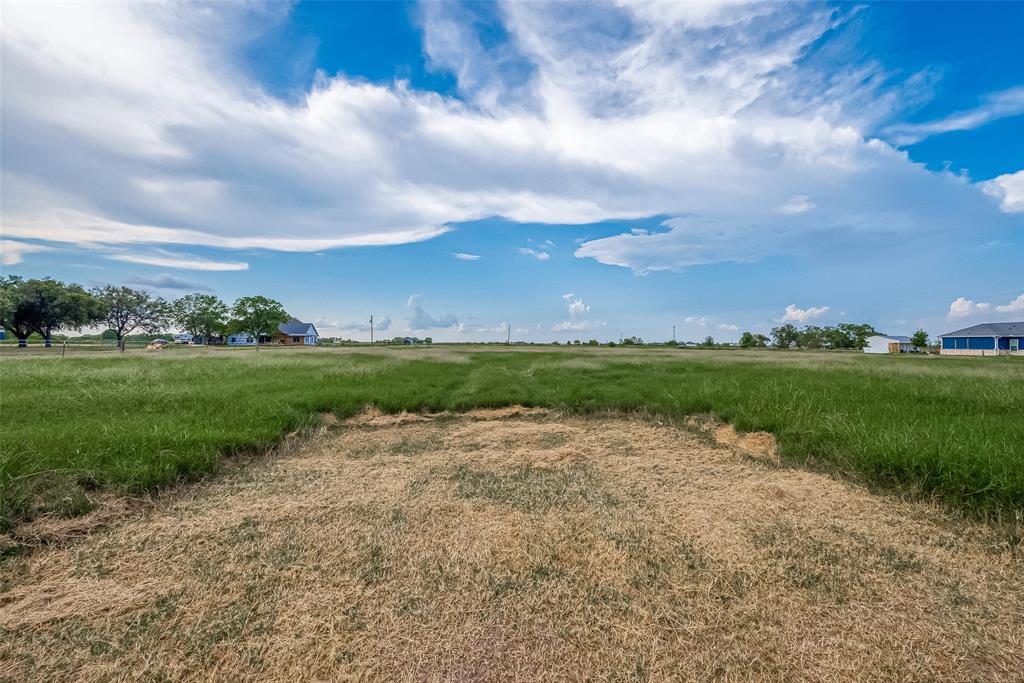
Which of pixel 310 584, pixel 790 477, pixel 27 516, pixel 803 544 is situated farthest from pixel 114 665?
pixel 790 477

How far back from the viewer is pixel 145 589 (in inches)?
121

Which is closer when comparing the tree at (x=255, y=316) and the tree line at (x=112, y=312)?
the tree line at (x=112, y=312)

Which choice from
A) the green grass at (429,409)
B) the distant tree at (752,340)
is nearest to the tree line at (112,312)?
the green grass at (429,409)

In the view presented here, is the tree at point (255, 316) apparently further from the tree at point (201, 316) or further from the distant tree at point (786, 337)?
the distant tree at point (786, 337)

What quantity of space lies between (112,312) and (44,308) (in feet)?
36.1

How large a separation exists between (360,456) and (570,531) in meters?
4.14

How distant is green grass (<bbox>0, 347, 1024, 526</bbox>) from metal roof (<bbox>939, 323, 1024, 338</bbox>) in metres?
72.4

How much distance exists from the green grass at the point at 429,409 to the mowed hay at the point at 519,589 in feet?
2.28

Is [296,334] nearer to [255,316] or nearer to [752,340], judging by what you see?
[255,316]

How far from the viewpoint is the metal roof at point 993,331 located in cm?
5484

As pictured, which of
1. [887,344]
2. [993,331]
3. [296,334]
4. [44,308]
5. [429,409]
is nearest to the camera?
[429,409]

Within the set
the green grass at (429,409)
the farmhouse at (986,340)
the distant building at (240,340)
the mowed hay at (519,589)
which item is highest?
the farmhouse at (986,340)

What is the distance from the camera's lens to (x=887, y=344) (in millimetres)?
72438

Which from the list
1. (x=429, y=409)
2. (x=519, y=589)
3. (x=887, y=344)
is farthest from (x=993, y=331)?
(x=519, y=589)
